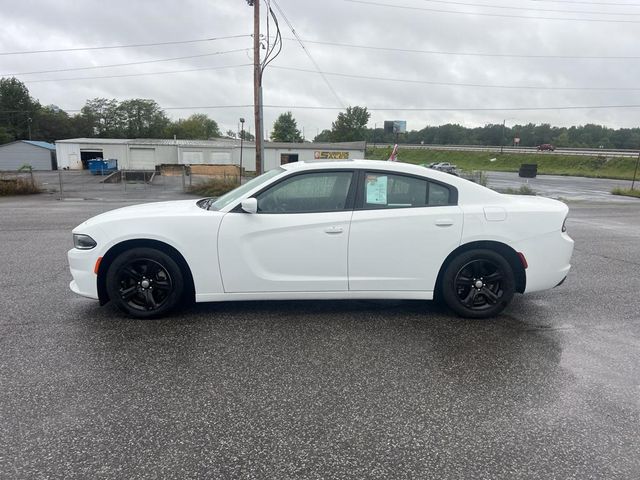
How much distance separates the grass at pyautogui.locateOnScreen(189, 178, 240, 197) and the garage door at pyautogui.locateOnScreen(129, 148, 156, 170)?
31.0 meters

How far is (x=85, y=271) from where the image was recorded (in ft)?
13.6

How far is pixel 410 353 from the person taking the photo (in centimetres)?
368

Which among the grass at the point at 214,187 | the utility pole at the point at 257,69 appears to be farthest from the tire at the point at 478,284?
the grass at the point at 214,187

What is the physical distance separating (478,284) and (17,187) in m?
22.1

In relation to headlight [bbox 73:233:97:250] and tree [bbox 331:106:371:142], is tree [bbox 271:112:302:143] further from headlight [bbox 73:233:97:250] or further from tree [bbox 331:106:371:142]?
headlight [bbox 73:233:97:250]

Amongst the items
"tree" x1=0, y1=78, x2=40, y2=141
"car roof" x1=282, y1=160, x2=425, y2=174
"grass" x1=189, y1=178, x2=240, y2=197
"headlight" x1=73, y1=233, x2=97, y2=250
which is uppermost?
"tree" x1=0, y1=78, x2=40, y2=141

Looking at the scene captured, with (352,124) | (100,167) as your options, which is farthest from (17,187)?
(352,124)

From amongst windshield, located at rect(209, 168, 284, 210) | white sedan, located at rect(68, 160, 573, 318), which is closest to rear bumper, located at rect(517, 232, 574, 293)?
white sedan, located at rect(68, 160, 573, 318)

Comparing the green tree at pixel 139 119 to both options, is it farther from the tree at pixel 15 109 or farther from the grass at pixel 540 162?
the grass at pixel 540 162

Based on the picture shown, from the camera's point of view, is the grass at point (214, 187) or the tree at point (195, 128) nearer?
the grass at point (214, 187)

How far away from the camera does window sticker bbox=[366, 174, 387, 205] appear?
431 centimetres

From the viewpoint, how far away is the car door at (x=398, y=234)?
4.20 m

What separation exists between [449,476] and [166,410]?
67.4 inches

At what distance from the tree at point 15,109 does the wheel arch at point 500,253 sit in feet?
351
